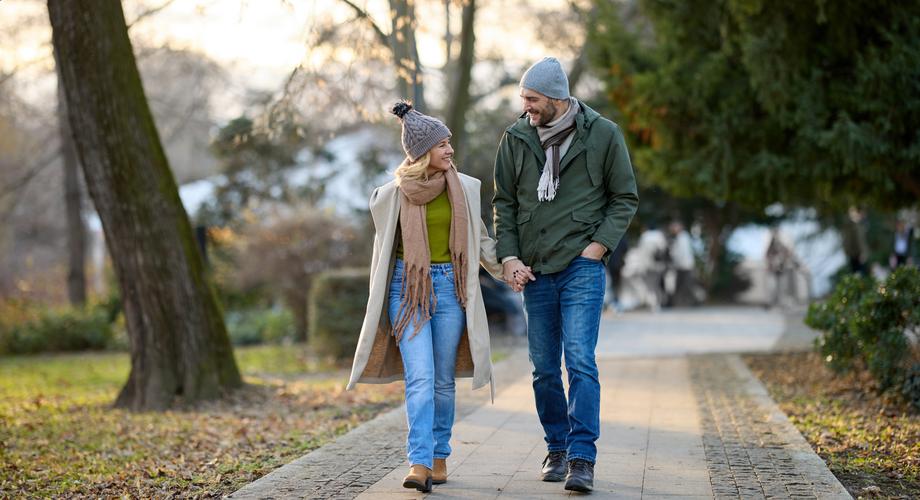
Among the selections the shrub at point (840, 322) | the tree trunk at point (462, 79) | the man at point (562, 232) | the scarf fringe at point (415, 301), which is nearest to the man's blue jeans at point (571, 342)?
the man at point (562, 232)

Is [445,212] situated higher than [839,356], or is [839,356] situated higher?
[445,212]

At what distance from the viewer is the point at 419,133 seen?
5.62 m

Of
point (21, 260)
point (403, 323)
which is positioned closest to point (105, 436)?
point (403, 323)

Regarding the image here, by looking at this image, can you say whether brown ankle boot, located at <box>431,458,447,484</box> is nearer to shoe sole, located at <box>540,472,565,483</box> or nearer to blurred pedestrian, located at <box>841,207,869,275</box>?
shoe sole, located at <box>540,472,565,483</box>

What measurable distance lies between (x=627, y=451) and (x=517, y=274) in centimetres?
178

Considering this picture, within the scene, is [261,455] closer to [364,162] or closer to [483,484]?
[483,484]

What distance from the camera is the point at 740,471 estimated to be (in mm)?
6180

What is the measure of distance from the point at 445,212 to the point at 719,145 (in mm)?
6652

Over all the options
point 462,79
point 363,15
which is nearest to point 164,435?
point 363,15

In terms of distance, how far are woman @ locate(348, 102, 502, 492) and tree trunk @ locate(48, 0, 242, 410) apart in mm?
4711

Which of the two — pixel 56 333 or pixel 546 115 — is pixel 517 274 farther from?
pixel 56 333

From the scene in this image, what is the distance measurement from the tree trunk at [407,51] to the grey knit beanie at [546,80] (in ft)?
16.6

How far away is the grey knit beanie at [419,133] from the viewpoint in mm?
5605

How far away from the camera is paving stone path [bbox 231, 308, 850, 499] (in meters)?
5.71
